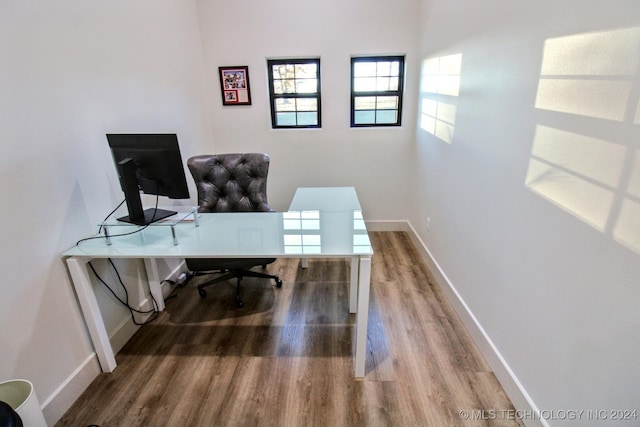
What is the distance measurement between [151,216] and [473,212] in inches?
86.5

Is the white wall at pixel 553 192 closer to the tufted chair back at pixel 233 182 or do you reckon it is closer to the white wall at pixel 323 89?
the white wall at pixel 323 89

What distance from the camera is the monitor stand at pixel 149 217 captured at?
77.8 inches

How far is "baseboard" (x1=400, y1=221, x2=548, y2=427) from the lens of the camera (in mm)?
1553

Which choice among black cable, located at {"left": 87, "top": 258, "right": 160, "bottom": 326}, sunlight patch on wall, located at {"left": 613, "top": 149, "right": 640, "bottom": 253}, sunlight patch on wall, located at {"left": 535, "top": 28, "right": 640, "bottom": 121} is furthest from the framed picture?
sunlight patch on wall, located at {"left": 613, "top": 149, "right": 640, "bottom": 253}

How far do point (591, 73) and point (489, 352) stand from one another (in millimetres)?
1567

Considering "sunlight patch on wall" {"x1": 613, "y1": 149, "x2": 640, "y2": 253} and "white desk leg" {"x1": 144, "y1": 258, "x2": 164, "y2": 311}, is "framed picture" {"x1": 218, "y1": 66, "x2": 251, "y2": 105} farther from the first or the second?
"sunlight patch on wall" {"x1": 613, "y1": 149, "x2": 640, "y2": 253}

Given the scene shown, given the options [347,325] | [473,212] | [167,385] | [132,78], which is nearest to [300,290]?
[347,325]

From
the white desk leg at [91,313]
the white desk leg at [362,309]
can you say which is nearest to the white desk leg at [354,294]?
the white desk leg at [362,309]

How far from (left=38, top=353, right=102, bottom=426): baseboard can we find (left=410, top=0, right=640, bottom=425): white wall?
243 cm

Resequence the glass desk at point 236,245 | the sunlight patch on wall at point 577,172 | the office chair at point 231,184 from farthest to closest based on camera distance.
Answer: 1. the office chair at point 231,184
2. the glass desk at point 236,245
3. the sunlight patch on wall at point 577,172

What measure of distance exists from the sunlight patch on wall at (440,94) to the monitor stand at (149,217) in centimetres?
226

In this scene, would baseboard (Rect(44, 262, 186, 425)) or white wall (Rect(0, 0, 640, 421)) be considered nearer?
white wall (Rect(0, 0, 640, 421))

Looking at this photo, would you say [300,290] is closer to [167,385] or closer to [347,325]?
[347,325]

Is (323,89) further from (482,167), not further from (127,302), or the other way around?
(127,302)
